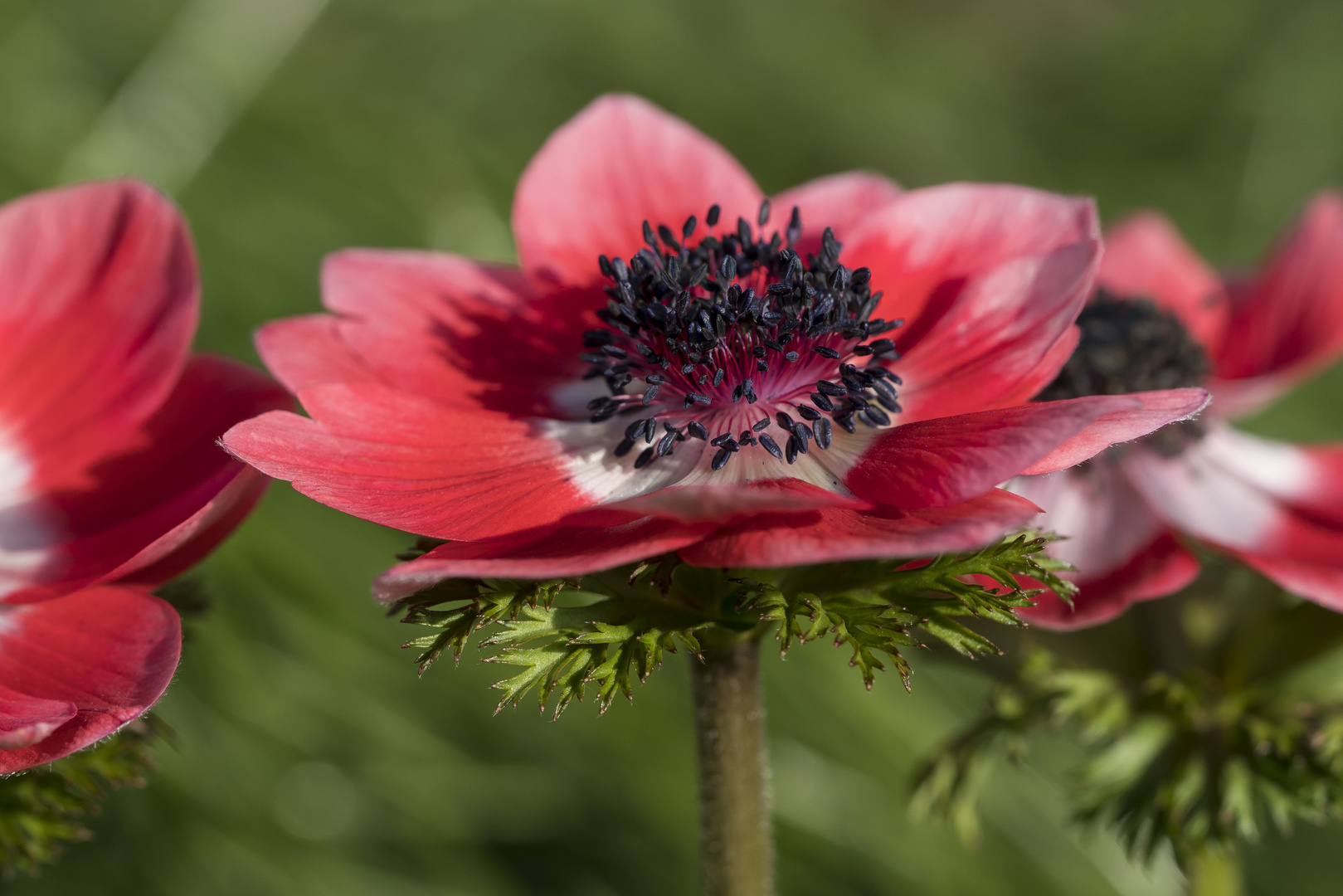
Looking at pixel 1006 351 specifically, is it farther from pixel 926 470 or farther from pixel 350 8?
pixel 350 8

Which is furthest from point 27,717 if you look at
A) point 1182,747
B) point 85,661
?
point 1182,747

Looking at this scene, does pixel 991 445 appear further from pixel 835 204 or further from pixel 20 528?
pixel 20 528

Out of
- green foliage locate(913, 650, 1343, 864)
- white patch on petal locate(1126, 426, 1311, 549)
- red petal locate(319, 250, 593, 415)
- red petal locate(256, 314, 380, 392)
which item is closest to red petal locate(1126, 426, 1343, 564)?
white patch on petal locate(1126, 426, 1311, 549)

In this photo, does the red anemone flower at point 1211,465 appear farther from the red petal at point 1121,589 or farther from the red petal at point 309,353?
the red petal at point 309,353

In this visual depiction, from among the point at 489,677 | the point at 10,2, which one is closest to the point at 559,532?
the point at 489,677

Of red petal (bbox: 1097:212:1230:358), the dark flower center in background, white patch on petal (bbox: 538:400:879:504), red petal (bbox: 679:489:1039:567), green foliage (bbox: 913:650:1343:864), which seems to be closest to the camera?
red petal (bbox: 679:489:1039:567)

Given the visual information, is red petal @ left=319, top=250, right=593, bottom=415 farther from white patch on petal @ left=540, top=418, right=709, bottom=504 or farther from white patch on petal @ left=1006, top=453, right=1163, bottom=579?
white patch on petal @ left=1006, top=453, right=1163, bottom=579

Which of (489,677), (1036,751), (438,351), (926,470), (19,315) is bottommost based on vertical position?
Answer: (489,677)
